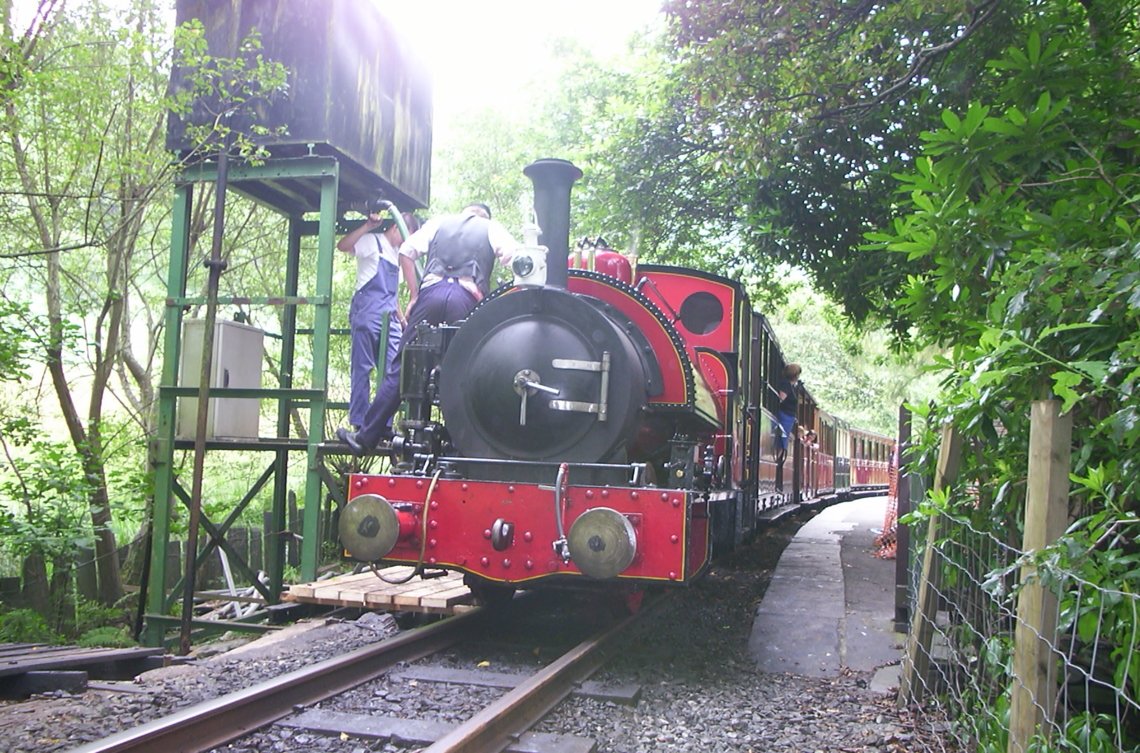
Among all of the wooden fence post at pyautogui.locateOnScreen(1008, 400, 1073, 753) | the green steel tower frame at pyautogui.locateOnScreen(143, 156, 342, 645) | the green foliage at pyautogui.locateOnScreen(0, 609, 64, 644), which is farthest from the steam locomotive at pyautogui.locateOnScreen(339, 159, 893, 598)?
the green foliage at pyautogui.locateOnScreen(0, 609, 64, 644)

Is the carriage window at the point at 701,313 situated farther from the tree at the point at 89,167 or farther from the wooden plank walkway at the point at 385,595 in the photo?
the tree at the point at 89,167

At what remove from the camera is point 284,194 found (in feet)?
27.5

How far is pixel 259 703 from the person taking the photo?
3693 mm

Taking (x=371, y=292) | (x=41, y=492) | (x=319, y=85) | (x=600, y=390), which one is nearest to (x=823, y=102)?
(x=600, y=390)

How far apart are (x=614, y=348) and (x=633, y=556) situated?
1.17 meters

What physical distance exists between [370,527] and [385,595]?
82cm

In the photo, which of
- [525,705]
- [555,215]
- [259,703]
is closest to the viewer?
[259,703]

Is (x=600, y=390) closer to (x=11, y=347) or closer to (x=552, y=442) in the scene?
(x=552, y=442)

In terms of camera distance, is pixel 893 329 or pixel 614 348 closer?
pixel 614 348

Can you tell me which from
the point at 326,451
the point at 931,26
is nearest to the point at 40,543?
the point at 326,451

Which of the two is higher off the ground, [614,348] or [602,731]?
[614,348]

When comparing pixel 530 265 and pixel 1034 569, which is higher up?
pixel 530 265

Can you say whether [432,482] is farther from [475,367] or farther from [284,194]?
[284,194]

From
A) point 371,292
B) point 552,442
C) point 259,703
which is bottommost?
point 259,703
